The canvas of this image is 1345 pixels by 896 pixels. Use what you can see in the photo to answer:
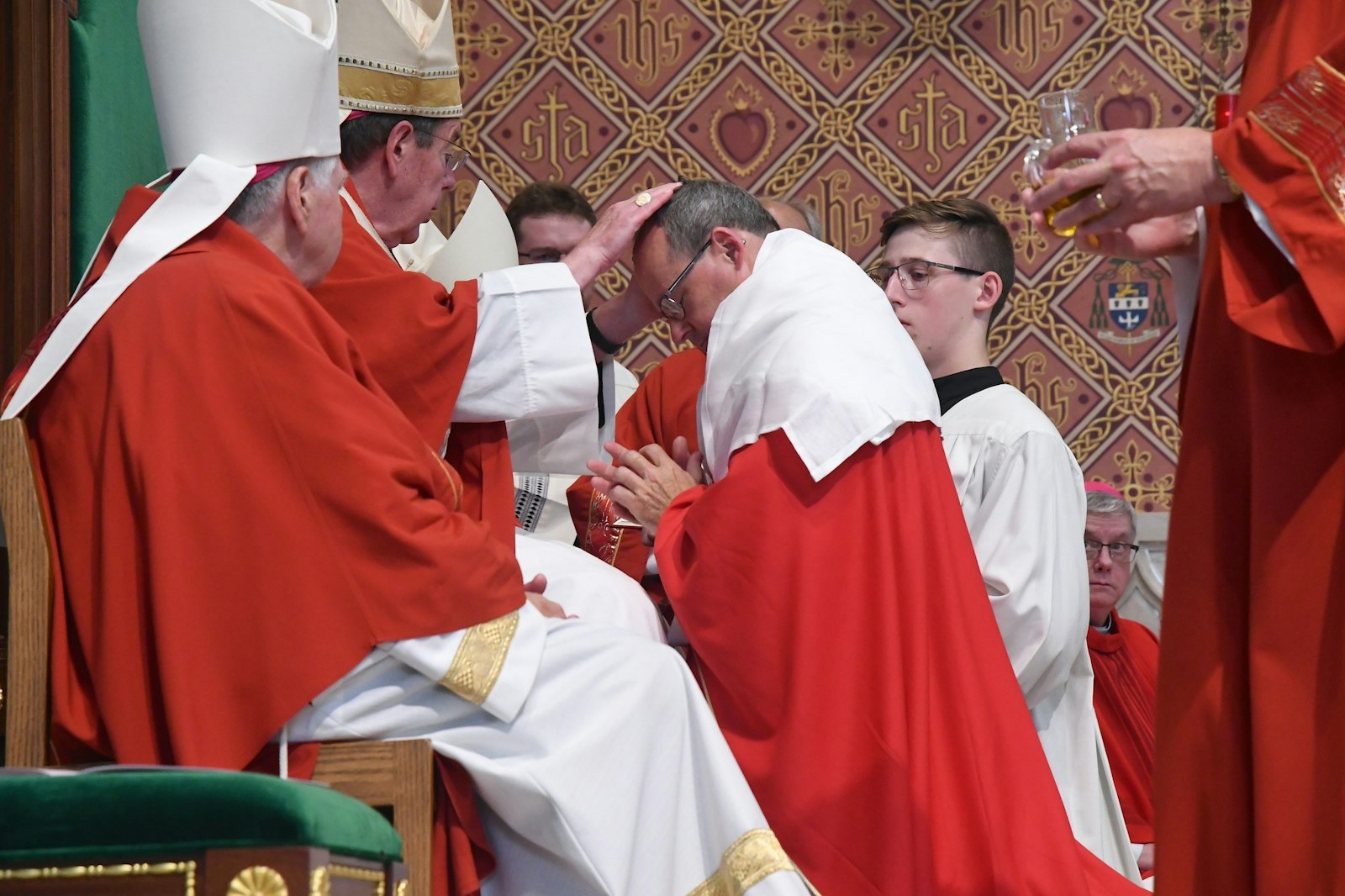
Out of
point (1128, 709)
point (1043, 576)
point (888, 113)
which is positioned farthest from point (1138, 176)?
point (888, 113)

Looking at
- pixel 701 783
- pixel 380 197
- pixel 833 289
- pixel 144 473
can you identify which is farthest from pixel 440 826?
pixel 380 197

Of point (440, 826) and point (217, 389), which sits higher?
point (217, 389)

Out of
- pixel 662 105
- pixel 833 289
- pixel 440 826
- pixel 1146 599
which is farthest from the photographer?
pixel 662 105

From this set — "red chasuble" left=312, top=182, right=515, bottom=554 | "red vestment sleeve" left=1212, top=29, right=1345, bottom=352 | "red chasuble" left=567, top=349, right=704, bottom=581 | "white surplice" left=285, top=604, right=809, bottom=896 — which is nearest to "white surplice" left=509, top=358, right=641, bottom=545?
"red chasuble" left=567, top=349, right=704, bottom=581

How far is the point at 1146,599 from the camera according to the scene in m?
6.10

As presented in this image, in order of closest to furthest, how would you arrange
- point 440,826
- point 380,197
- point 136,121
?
point 440,826
point 380,197
point 136,121

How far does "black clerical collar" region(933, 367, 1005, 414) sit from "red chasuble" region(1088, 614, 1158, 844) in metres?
1.16

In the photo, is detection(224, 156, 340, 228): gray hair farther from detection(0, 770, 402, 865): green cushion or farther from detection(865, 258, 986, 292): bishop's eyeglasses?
detection(865, 258, 986, 292): bishop's eyeglasses

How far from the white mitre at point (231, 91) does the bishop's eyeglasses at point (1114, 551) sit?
340cm

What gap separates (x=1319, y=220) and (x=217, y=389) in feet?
5.39

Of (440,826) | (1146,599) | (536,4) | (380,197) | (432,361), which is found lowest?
(1146,599)

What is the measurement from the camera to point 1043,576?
12.4ft

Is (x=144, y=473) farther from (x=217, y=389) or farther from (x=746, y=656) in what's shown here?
(x=746, y=656)

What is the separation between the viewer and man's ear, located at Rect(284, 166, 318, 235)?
9.31ft
